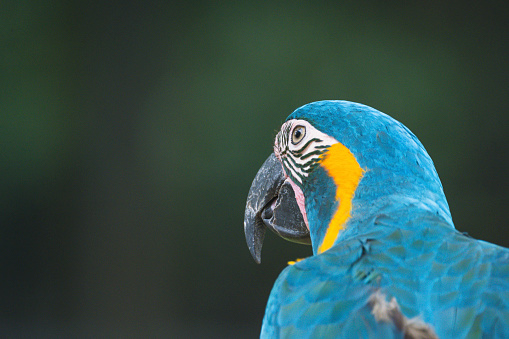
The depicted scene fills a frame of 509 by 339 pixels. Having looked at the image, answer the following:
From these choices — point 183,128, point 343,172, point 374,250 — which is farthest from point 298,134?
point 183,128

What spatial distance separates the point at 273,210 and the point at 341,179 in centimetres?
26

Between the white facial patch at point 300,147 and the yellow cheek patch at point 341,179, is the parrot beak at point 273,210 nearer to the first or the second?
the white facial patch at point 300,147

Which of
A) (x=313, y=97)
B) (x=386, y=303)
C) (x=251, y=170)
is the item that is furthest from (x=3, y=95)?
(x=386, y=303)

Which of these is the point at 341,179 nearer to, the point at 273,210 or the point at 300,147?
the point at 300,147

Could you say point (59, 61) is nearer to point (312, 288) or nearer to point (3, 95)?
point (3, 95)

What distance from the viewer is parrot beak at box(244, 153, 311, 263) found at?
A: 113 centimetres

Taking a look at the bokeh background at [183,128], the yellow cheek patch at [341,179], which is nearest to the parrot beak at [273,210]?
the yellow cheek patch at [341,179]

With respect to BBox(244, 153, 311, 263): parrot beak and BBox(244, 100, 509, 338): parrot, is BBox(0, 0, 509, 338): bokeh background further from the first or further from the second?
BBox(244, 100, 509, 338): parrot

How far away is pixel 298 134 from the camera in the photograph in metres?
1.08

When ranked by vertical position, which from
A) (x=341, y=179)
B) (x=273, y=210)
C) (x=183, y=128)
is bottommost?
(x=183, y=128)

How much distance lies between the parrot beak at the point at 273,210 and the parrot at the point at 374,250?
0.06ft

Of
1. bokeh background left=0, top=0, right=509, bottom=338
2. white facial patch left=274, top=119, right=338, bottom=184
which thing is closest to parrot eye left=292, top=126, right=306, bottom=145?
white facial patch left=274, top=119, right=338, bottom=184

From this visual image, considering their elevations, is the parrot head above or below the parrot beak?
above

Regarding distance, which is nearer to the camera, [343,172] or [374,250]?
[374,250]
